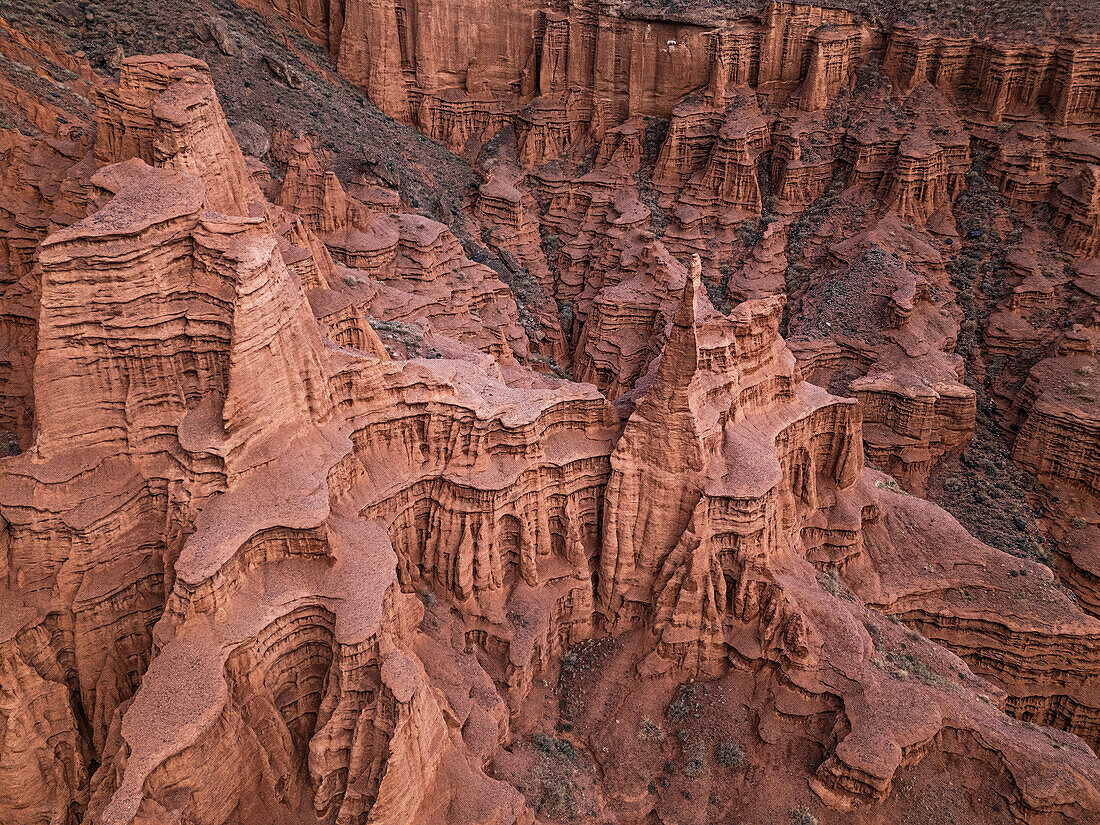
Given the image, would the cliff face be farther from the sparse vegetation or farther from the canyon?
the sparse vegetation

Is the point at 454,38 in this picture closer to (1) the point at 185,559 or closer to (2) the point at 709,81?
(2) the point at 709,81

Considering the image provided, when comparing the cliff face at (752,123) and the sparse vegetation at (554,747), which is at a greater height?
the cliff face at (752,123)

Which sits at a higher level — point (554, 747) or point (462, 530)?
point (462, 530)

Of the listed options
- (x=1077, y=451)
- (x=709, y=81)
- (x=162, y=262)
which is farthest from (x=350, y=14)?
(x=1077, y=451)

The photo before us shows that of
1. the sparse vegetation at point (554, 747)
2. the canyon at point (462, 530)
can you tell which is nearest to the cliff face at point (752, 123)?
the canyon at point (462, 530)

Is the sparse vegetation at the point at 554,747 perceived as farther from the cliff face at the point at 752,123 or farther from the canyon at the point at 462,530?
the cliff face at the point at 752,123

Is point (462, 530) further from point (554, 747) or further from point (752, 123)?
point (752, 123)

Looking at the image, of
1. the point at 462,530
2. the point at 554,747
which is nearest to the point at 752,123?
the point at 462,530

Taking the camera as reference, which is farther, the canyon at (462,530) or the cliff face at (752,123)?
the cliff face at (752,123)

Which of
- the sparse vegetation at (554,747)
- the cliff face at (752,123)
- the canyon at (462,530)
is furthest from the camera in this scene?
the cliff face at (752,123)
